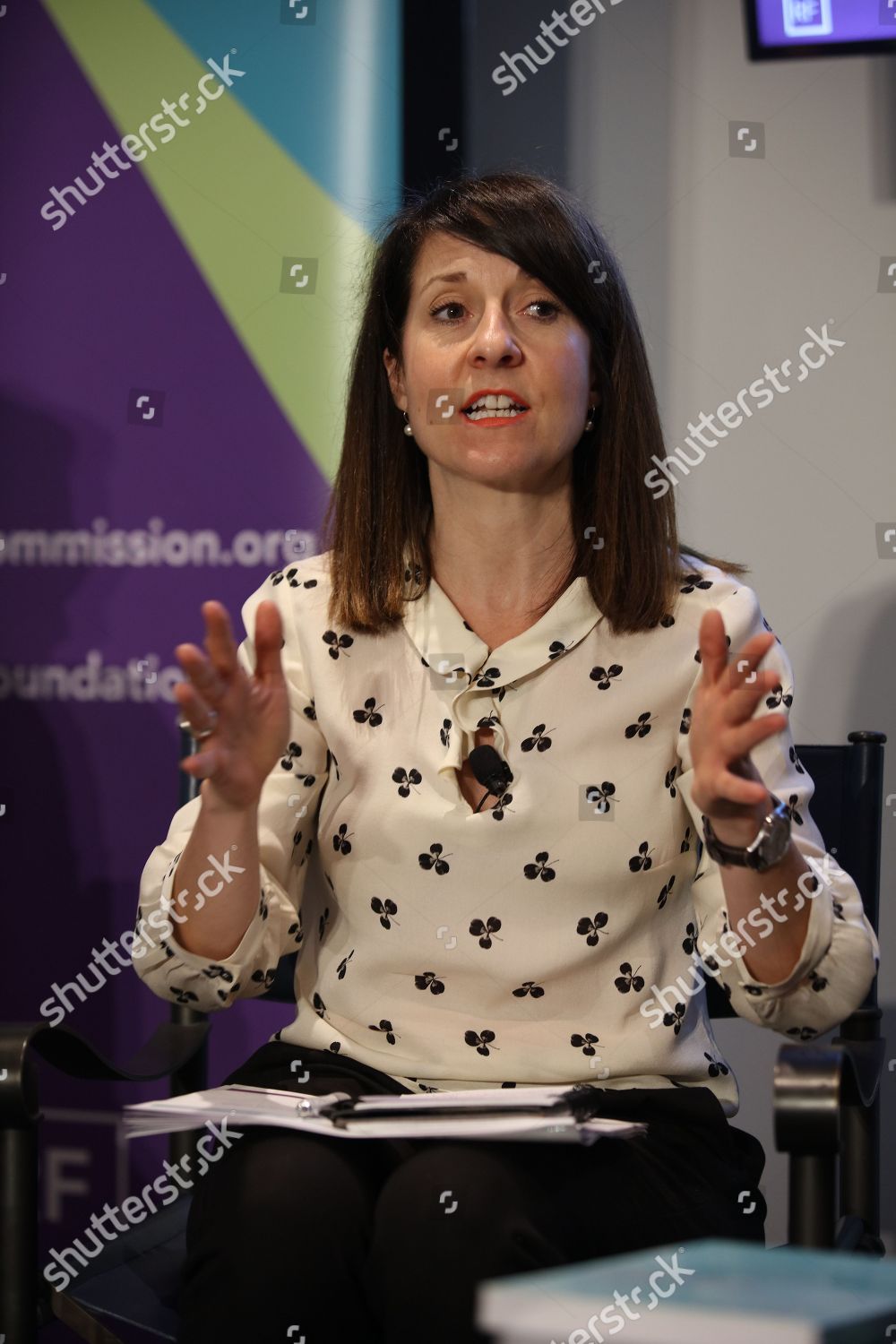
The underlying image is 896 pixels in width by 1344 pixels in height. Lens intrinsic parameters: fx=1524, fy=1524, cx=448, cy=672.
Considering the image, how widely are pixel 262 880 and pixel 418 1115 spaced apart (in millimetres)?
356

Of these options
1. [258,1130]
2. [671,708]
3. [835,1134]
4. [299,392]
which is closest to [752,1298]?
[835,1134]

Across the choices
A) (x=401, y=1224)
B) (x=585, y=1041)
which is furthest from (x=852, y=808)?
(x=401, y=1224)

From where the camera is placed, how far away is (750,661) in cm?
131

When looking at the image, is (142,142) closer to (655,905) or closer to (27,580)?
(27,580)

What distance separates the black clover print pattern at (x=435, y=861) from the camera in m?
1.70

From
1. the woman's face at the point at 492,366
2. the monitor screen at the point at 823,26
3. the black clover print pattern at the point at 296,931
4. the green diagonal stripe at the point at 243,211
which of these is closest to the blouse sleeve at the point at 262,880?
the black clover print pattern at the point at 296,931

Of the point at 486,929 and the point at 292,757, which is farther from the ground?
the point at 292,757

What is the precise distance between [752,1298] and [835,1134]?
24.3 inches

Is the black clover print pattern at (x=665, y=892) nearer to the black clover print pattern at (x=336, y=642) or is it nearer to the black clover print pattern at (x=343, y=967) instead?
the black clover print pattern at (x=343, y=967)

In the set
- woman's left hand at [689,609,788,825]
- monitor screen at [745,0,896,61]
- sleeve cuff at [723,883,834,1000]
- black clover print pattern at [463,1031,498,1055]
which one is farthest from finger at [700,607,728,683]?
monitor screen at [745,0,896,61]

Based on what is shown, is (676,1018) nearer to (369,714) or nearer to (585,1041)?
(585,1041)

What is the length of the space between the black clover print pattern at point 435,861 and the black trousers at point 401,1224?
307 mm

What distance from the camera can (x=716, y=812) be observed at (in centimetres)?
138

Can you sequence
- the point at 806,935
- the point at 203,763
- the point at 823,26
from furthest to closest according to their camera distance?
1. the point at 823,26
2. the point at 806,935
3. the point at 203,763
